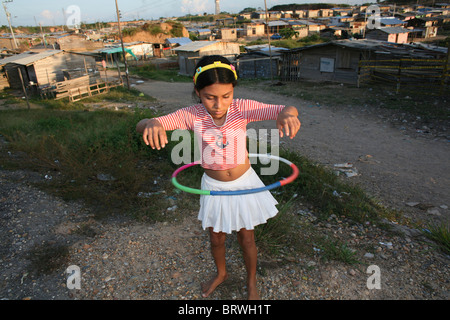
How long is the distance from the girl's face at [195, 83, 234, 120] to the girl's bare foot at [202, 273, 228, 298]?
183cm

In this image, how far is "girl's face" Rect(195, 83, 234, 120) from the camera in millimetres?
2281

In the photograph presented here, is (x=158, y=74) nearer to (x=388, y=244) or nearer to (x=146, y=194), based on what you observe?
(x=146, y=194)

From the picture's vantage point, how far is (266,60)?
78.7ft

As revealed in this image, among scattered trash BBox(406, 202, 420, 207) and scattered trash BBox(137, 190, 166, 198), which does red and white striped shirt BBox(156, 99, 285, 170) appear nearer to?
scattered trash BBox(137, 190, 166, 198)

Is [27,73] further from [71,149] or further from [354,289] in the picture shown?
[354,289]

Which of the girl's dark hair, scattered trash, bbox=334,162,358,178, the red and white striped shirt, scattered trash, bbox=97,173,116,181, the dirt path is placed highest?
the girl's dark hair

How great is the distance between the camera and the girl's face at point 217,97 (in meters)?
2.28

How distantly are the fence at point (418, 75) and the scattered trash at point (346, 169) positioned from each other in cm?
904

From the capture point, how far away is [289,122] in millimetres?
2211

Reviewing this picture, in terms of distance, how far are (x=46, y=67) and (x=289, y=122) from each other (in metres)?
25.4

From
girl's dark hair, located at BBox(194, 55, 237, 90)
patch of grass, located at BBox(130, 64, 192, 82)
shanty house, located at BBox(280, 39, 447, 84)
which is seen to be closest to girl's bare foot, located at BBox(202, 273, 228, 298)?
girl's dark hair, located at BBox(194, 55, 237, 90)

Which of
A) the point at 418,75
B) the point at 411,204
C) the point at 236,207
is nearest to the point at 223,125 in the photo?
the point at 236,207

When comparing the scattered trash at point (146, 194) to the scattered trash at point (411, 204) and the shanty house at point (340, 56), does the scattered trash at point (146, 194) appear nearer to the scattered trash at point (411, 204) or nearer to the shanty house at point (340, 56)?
the scattered trash at point (411, 204)

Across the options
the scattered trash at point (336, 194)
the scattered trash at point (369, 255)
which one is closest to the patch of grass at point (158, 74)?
the scattered trash at point (336, 194)
